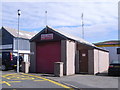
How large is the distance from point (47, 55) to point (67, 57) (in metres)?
2.51

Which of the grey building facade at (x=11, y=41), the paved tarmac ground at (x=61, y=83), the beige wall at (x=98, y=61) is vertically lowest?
the paved tarmac ground at (x=61, y=83)

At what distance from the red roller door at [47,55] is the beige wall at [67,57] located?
2.33 ft

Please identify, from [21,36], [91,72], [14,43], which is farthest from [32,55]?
[21,36]

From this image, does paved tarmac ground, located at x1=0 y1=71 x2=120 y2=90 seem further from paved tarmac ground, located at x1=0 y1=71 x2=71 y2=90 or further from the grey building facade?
the grey building facade

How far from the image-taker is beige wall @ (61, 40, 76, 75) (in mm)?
16080

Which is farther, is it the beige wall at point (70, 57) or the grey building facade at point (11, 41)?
the grey building facade at point (11, 41)

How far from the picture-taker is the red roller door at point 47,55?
56.6ft

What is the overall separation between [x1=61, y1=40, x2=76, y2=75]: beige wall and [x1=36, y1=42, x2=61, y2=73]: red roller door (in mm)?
709

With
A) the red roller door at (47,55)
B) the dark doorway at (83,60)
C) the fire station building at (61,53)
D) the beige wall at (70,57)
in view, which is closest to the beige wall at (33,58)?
the fire station building at (61,53)

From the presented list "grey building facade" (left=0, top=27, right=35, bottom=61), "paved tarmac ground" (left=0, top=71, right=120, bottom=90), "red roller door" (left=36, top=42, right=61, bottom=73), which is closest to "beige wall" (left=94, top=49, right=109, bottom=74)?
"red roller door" (left=36, top=42, right=61, bottom=73)

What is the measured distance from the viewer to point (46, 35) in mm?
17672

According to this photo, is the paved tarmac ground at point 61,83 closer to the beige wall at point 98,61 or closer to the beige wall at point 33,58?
the beige wall at point 98,61

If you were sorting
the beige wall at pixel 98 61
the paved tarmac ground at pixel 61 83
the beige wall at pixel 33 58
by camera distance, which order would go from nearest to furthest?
the paved tarmac ground at pixel 61 83 < the beige wall at pixel 98 61 < the beige wall at pixel 33 58

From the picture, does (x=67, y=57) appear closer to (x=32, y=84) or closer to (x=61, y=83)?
(x=61, y=83)
